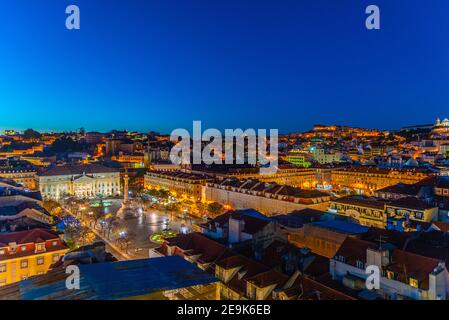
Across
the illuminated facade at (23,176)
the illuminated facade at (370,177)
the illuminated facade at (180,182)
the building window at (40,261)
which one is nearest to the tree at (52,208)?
the illuminated facade at (180,182)

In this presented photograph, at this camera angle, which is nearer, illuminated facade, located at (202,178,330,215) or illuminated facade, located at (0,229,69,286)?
illuminated facade, located at (0,229,69,286)

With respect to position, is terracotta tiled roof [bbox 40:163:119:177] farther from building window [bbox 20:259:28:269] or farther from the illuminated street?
building window [bbox 20:259:28:269]

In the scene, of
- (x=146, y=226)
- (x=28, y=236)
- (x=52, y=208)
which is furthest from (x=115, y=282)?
(x=52, y=208)

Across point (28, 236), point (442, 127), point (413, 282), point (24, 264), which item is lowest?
point (24, 264)

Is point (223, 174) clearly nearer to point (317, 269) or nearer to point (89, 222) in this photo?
point (89, 222)

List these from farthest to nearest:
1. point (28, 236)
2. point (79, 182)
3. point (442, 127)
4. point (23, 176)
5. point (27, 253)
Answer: point (442, 127) < point (23, 176) < point (79, 182) < point (28, 236) < point (27, 253)

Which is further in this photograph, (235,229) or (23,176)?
(23,176)

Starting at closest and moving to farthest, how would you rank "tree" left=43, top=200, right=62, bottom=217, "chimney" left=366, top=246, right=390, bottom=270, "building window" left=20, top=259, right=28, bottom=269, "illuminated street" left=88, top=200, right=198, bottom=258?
"chimney" left=366, top=246, right=390, bottom=270 → "building window" left=20, top=259, right=28, bottom=269 → "illuminated street" left=88, top=200, right=198, bottom=258 → "tree" left=43, top=200, right=62, bottom=217

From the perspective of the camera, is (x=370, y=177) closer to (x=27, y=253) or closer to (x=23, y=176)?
(x=27, y=253)

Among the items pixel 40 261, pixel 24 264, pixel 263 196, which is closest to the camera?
pixel 24 264

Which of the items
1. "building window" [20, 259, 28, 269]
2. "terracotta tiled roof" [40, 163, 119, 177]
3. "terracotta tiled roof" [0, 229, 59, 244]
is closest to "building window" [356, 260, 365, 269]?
"terracotta tiled roof" [0, 229, 59, 244]

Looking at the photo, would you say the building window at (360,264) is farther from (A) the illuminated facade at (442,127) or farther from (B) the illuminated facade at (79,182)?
(A) the illuminated facade at (442,127)

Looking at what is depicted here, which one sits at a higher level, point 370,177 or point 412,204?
point 370,177

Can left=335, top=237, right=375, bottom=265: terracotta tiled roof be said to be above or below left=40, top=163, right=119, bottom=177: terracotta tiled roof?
below
